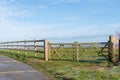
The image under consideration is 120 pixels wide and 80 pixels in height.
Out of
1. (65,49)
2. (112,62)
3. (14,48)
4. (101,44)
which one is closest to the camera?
(112,62)

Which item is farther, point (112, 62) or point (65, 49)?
point (65, 49)

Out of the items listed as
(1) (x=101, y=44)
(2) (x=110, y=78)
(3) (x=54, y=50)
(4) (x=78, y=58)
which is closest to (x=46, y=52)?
(3) (x=54, y=50)

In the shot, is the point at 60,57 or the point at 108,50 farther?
the point at 60,57

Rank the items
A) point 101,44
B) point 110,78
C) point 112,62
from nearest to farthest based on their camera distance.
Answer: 1. point 110,78
2. point 112,62
3. point 101,44

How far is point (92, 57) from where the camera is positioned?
2105cm

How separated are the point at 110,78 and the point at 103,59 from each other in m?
7.71

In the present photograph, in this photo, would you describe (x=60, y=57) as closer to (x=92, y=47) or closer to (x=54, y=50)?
(x=54, y=50)

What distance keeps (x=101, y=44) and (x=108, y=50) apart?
1.16 m

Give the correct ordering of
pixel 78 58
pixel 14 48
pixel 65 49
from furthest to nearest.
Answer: pixel 14 48, pixel 65 49, pixel 78 58

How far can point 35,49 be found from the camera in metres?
25.4

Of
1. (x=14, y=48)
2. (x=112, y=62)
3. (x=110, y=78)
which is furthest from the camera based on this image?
(x=14, y=48)

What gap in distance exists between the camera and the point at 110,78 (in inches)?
470

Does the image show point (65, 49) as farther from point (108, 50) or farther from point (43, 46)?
point (108, 50)

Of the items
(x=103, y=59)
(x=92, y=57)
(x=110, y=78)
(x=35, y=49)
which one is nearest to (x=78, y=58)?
(x=92, y=57)
